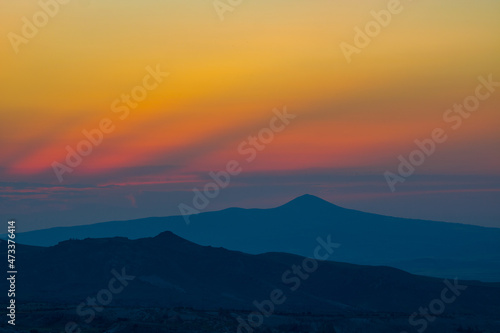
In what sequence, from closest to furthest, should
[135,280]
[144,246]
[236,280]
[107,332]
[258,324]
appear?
[107,332] → [258,324] → [135,280] → [236,280] → [144,246]

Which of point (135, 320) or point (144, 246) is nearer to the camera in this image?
point (135, 320)

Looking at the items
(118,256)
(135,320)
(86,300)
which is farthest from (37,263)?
(135,320)

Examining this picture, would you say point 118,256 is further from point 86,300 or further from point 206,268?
point 86,300

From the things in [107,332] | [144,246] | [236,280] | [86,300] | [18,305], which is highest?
[144,246]

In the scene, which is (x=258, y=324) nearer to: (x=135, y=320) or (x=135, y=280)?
(x=135, y=320)

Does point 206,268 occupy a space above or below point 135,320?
above

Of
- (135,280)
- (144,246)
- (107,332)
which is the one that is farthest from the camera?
(144,246)
